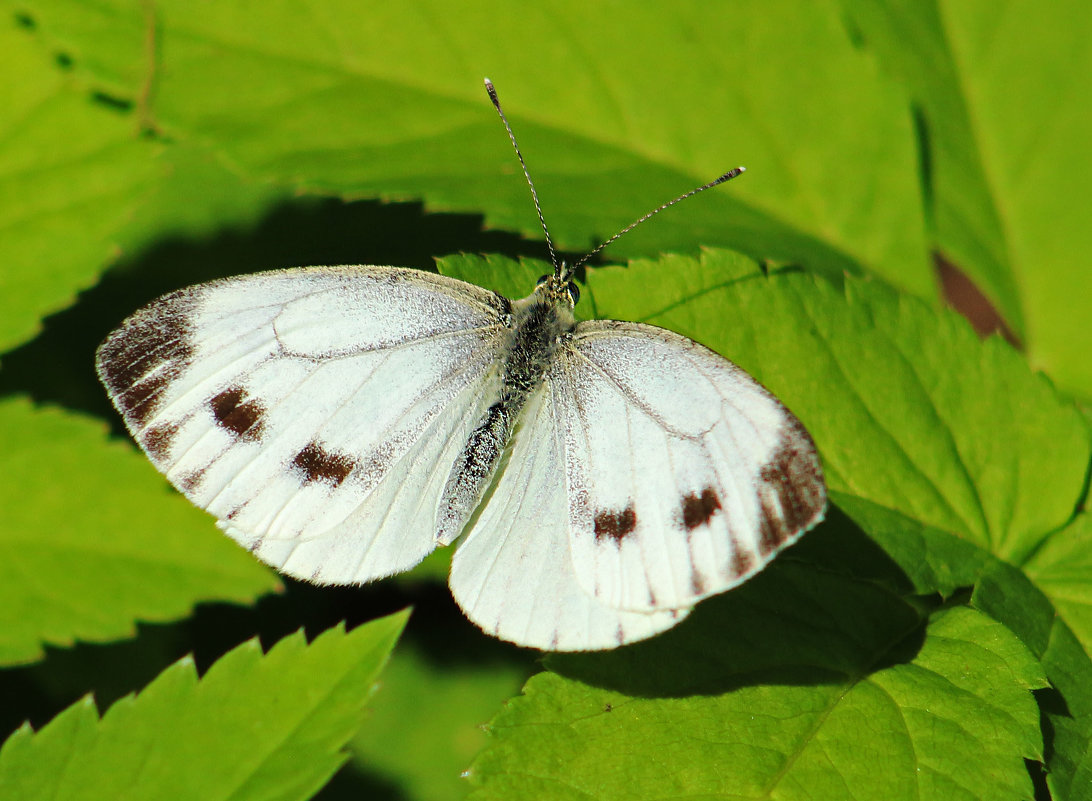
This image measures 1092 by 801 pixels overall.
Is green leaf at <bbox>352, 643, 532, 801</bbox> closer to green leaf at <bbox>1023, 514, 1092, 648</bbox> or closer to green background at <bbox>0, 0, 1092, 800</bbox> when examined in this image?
green background at <bbox>0, 0, 1092, 800</bbox>

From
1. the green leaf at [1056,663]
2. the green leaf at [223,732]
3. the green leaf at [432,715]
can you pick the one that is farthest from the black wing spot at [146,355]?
the green leaf at [1056,663]

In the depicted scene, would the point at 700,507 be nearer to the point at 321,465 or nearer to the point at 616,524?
the point at 616,524

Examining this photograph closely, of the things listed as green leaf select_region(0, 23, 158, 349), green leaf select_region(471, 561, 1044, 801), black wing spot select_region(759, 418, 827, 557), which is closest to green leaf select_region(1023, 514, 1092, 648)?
green leaf select_region(471, 561, 1044, 801)

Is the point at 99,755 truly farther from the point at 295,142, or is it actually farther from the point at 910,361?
the point at 910,361

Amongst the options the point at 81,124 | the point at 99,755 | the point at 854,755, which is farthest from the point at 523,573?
the point at 81,124

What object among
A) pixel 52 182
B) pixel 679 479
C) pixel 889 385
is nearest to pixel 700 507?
pixel 679 479

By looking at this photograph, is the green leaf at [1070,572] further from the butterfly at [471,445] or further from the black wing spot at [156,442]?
the black wing spot at [156,442]
